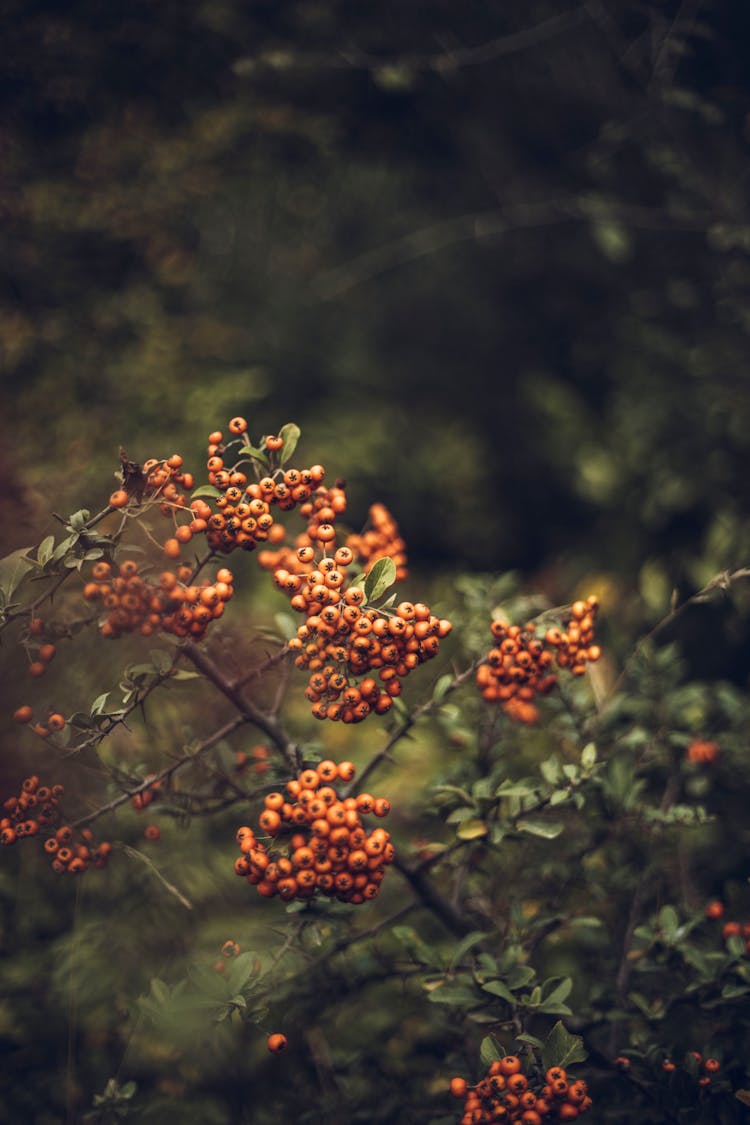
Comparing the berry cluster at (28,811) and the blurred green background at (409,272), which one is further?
the blurred green background at (409,272)

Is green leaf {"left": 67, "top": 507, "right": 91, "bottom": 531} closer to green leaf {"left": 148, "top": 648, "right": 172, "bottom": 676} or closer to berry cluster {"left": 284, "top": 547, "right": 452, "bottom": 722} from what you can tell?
green leaf {"left": 148, "top": 648, "right": 172, "bottom": 676}

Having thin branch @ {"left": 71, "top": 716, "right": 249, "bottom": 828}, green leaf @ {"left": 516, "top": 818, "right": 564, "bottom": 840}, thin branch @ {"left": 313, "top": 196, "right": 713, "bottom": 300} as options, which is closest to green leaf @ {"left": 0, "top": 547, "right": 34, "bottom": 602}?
thin branch @ {"left": 71, "top": 716, "right": 249, "bottom": 828}

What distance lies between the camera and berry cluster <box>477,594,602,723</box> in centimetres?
162

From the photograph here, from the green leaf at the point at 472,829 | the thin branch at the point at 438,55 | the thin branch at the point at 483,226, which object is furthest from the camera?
the thin branch at the point at 483,226

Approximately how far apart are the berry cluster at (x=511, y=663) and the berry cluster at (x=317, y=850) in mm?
379

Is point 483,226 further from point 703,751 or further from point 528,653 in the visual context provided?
point 528,653

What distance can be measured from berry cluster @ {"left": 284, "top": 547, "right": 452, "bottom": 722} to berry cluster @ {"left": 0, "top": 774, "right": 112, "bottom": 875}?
1.68 feet

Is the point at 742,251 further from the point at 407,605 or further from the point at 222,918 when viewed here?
the point at 222,918

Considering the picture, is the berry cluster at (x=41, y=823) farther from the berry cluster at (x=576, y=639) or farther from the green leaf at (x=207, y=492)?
the berry cluster at (x=576, y=639)

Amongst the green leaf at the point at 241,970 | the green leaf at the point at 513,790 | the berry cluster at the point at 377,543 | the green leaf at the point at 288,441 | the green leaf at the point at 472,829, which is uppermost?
the green leaf at the point at 288,441

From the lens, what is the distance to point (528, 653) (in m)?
1.62

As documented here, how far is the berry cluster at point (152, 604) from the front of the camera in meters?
1.37

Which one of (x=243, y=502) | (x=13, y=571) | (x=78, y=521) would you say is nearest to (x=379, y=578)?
(x=243, y=502)

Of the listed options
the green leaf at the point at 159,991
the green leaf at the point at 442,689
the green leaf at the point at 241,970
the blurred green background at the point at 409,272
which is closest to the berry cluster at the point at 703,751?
the blurred green background at the point at 409,272
